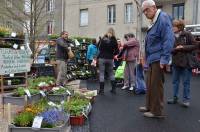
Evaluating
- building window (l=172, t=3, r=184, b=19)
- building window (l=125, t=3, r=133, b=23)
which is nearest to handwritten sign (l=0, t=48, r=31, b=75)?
building window (l=172, t=3, r=184, b=19)

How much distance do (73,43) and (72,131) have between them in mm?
11378

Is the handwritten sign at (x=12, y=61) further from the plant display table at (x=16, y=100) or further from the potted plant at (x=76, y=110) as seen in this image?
the potted plant at (x=76, y=110)

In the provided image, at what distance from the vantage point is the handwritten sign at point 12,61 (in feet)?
28.3

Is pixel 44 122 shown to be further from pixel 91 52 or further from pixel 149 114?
pixel 91 52

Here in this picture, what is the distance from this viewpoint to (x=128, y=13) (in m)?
34.6

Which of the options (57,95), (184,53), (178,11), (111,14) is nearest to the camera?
(184,53)

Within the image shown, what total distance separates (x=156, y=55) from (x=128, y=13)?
89.4 ft

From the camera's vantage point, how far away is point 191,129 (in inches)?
282

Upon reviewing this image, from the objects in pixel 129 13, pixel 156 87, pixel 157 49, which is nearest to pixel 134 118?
pixel 156 87

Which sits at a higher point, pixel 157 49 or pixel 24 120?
pixel 157 49

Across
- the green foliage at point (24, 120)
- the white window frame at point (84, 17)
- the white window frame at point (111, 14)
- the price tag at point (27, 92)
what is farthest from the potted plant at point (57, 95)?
the white window frame at point (84, 17)

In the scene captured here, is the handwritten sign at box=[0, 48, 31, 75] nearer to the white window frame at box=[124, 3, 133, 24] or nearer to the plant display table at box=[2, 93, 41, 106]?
the plant display table at box=[2, 93, 41, 106]

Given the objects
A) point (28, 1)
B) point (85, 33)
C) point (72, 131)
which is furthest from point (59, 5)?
point (72, 131)

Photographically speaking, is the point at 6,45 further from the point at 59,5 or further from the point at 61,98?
the point at 59,5
